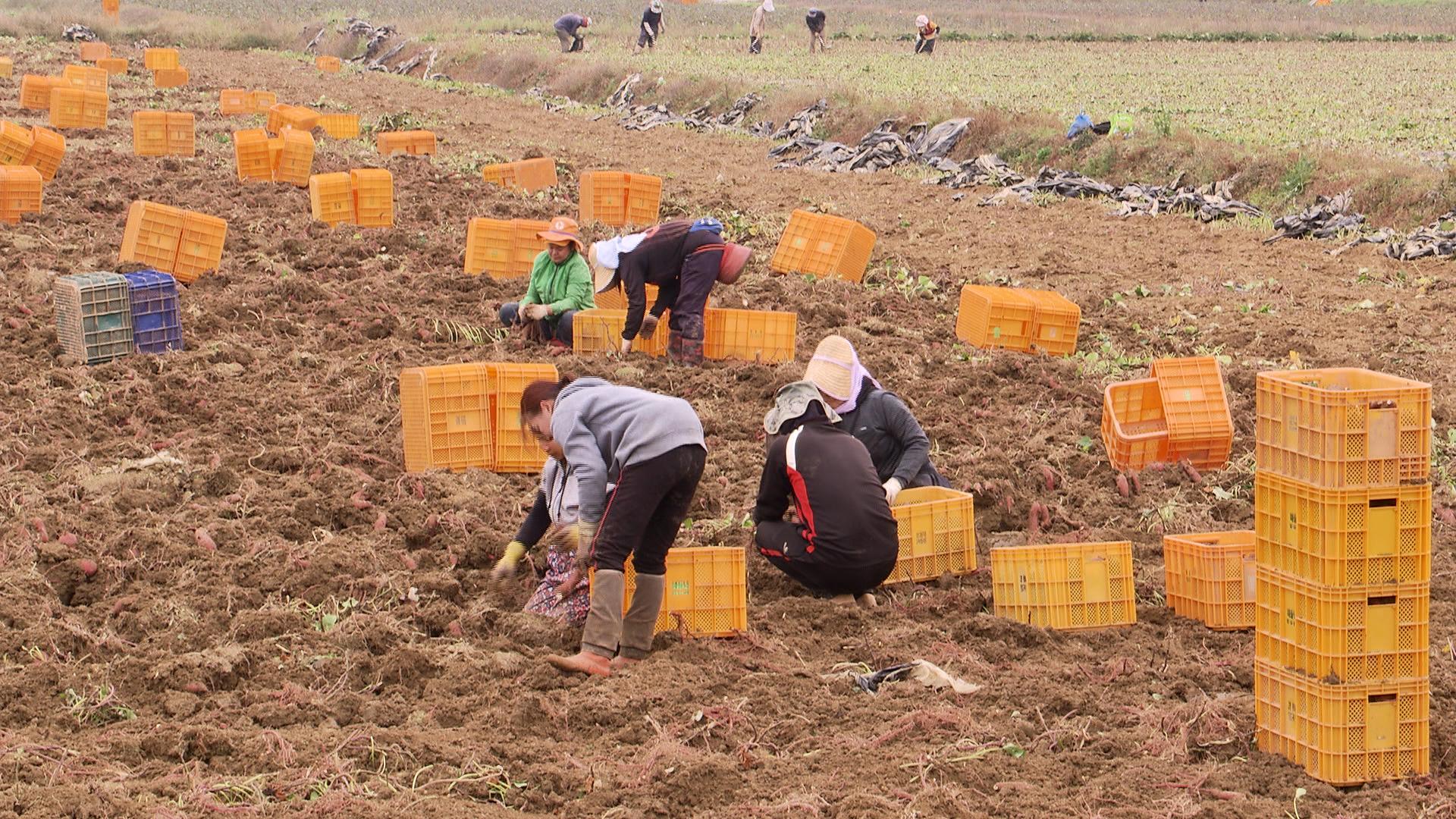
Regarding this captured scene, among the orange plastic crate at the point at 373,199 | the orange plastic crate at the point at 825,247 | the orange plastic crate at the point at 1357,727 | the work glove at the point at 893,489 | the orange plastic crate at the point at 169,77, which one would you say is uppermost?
the orange plastic crate at the point at 169,77

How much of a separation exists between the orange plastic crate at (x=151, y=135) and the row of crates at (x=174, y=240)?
19.1 feet

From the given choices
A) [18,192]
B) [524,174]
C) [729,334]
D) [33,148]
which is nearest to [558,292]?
[729,334]

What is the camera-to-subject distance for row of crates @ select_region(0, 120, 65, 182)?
53.1ft

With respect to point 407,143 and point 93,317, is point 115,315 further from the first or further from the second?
point 407,143

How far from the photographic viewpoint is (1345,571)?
514 centimetres

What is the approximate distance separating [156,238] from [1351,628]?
10770mm

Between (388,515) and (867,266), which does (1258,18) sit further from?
(388,515)

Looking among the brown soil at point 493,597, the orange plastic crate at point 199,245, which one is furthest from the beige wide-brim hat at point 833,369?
the orange plastic crate at point 199,245

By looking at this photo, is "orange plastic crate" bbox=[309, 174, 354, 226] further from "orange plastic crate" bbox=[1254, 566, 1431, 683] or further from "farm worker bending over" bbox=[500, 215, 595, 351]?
"orange plastic crate" bbox=[1254, 566, 1431, 683]

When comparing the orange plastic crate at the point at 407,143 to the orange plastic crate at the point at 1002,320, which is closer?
the orange plastic crate at the point at 1002,320

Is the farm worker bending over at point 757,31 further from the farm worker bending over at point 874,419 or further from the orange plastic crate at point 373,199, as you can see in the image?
the farm worker bending over at point 874,419

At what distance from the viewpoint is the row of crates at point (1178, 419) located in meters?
9.38

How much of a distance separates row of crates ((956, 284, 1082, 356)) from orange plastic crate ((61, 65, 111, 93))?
58.4 ft

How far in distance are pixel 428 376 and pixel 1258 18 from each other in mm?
50123
